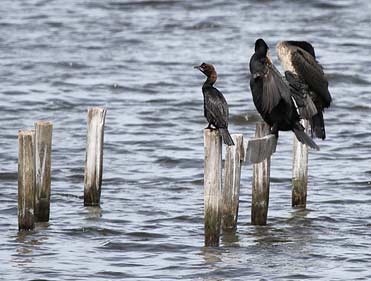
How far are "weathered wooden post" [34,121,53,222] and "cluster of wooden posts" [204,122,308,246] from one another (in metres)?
1.86

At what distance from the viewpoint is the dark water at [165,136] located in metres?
11.9

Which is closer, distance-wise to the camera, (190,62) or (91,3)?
(190,62)

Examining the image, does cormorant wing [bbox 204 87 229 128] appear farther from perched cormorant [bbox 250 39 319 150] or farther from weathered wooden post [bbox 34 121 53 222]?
weathered wooden post [bbox 34 121 53 222]

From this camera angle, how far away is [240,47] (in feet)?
88.6

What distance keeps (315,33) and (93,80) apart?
680cm

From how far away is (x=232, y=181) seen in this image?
459 inches

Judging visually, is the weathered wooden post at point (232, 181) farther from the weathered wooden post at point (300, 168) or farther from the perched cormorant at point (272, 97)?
the weathered wooden post at point (300, 168)

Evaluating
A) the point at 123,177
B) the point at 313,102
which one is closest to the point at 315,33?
the point at 123,177

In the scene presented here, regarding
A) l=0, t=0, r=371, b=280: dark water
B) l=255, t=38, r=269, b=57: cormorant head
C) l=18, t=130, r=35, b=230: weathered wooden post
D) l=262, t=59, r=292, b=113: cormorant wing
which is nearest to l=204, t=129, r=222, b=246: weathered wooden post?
l=0, t=0, r=371, b=280: dark water

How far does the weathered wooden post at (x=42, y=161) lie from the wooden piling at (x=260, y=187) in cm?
208

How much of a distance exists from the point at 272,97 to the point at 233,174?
0.81m

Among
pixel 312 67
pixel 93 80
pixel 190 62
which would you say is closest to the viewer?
pixel 312 67

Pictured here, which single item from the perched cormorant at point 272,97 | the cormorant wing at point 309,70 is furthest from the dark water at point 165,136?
the cormorant wing at point 309,70

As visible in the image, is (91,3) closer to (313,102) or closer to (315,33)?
(315,33)
